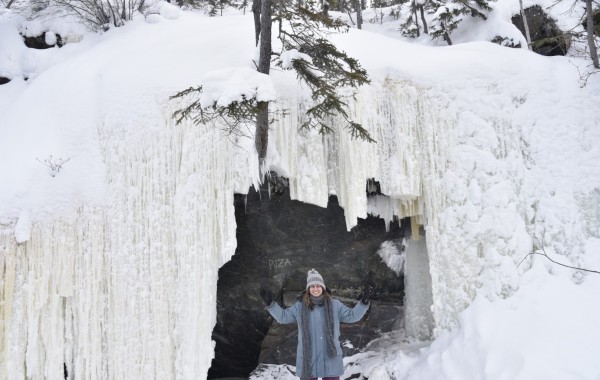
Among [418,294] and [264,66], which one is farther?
[418,294]

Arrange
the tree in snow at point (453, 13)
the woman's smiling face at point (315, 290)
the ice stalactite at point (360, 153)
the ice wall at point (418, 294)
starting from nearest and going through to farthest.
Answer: the woman's smiling face at point (315, 290) < the ice stalactite at point (360, 153) < the ice wall at point (418, 294) < the tree in snow at point (453, 13)

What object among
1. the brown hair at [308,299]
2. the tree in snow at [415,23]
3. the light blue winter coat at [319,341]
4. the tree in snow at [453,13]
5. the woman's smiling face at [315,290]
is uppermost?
the tree in snow at [415,23]

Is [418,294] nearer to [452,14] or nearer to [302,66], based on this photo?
[302,66]

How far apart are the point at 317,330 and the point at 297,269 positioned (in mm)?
2810

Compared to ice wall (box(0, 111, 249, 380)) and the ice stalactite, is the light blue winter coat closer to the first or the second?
ice wall (box(0, 111, 249, 380))

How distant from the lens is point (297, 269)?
8.15m

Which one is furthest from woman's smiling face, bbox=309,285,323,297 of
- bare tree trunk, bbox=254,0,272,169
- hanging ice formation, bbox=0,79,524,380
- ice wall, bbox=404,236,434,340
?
ice wall, bbox=404,236,434,340

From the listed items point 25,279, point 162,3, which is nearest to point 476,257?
point 25,279

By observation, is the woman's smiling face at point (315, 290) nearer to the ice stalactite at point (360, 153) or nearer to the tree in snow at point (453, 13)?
the ice stalactite at point (360, 153)

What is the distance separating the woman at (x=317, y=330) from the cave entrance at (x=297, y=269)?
2.36 metres

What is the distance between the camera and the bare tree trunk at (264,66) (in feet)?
17.6

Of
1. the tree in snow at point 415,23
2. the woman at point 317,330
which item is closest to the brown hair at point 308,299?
the woman at point 317,330

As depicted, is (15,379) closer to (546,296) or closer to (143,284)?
(143,284)

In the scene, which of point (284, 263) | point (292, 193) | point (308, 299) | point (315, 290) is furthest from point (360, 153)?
point (284, 263)
